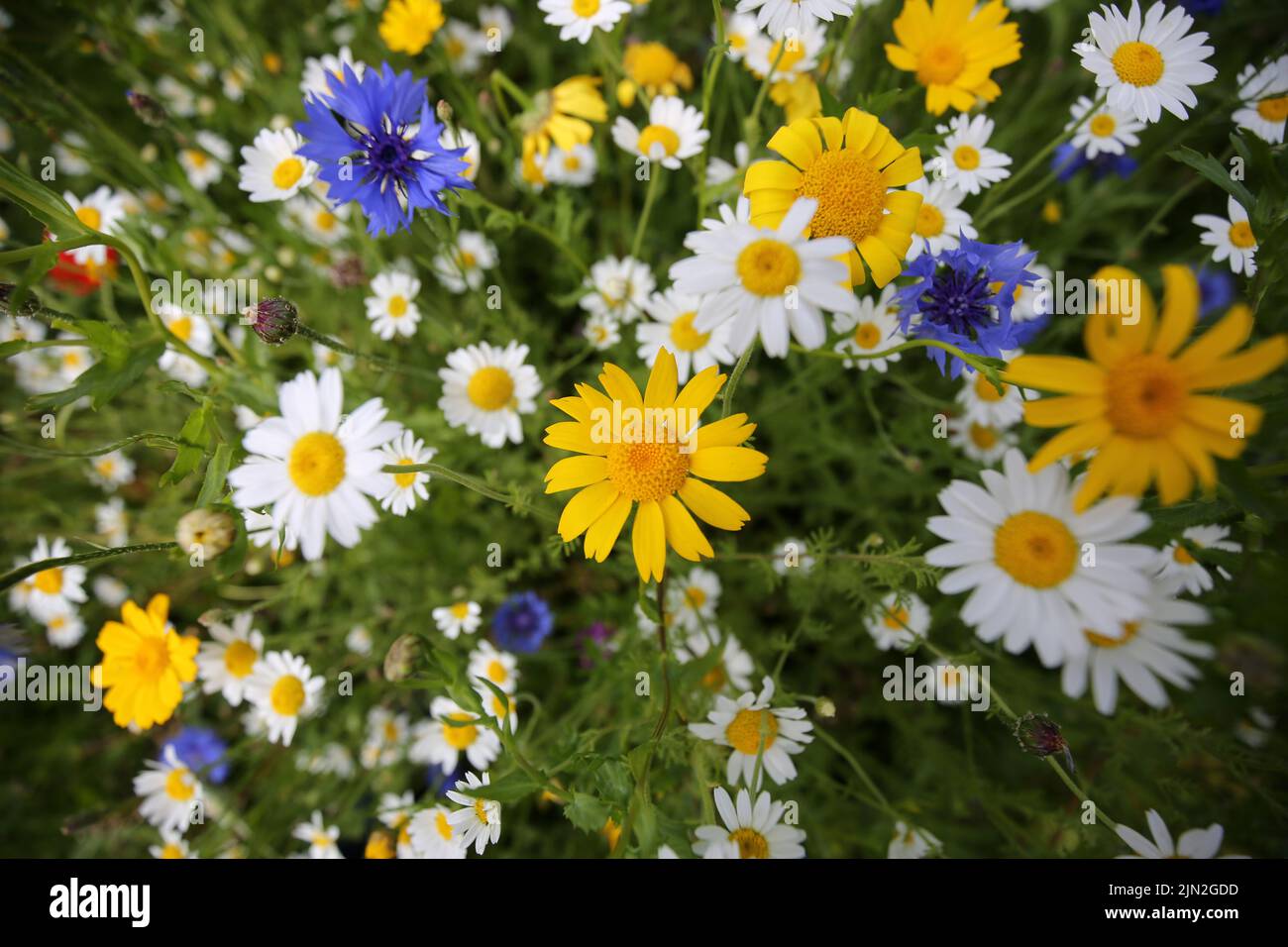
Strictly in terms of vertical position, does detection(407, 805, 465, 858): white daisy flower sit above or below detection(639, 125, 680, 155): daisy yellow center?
below

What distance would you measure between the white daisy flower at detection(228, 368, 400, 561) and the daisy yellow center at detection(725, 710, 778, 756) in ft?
2.87

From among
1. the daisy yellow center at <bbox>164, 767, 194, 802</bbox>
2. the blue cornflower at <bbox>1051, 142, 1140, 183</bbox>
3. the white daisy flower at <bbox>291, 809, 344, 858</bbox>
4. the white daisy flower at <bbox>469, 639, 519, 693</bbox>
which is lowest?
the white daisy flower at <bbox>291, 809, 344, 858</bbox>

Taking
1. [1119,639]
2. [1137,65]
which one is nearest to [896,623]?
[1119,639]

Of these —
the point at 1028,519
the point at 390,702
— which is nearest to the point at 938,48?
the point at 1028,519

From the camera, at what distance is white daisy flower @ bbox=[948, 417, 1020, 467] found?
195 cm

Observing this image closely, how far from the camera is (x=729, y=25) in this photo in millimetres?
2225

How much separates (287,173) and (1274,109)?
244cm

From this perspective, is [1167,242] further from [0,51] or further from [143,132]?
[143,132]

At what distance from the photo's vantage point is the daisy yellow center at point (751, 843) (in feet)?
4.45

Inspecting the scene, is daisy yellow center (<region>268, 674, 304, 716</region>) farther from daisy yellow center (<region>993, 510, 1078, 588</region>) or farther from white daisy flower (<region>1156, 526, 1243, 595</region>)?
white daisy flower (<region>1156, 526, 1243, 595</region>)

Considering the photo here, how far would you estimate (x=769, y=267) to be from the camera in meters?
1.03

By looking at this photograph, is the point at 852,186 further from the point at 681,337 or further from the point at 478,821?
the point at 478,821

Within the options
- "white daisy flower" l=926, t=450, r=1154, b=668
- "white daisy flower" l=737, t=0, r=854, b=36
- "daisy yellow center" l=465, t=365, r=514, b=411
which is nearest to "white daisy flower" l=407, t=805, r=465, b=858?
"daisy yellow center" l=465, t=365, r=514, b=411

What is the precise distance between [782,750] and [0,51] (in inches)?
114
